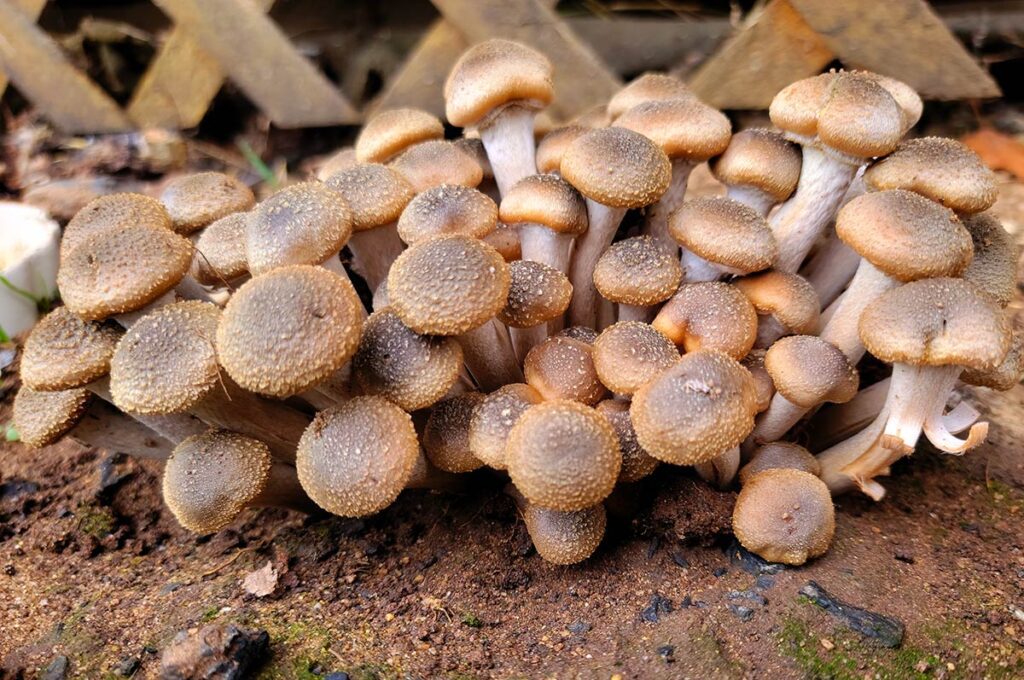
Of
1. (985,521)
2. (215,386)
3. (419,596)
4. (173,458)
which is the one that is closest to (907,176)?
(985,521)

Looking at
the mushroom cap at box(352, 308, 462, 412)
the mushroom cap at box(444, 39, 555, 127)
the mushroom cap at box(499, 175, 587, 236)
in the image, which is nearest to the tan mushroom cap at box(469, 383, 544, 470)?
the mushroom cap at box(352, 308, 462, 412)

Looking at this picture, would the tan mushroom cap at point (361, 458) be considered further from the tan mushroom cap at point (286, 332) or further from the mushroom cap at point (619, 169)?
the mushroom cap at point (619, 169)

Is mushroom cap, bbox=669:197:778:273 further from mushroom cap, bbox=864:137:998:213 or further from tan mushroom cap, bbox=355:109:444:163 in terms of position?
tan mushroom cap, bbox=355:109:444:163

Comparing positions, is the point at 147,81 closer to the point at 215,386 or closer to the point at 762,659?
the point at 215,386

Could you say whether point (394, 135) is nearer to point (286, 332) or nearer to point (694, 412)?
point (286, 332)

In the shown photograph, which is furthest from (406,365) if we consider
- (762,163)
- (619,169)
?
(762,163)
